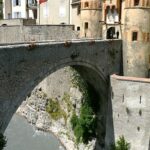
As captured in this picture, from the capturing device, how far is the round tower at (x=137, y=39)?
31.3 m

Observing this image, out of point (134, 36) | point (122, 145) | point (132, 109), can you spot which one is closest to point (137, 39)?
point (134, 36)

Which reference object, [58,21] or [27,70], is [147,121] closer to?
[27,70]

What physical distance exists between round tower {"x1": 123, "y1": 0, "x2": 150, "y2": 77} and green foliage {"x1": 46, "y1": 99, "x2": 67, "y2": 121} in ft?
26.1

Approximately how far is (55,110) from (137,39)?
1100 centimetres

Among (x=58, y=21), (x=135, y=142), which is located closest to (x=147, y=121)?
(x=135, y=142)

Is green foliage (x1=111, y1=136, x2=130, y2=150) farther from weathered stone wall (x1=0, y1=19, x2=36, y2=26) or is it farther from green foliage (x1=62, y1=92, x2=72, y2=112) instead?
weathered stone wall (x1=0, y1=19, x2=36, y2=26)

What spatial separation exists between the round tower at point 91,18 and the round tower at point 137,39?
4.00 metres

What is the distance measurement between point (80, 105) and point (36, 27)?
1007cm

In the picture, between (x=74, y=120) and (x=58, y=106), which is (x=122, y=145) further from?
(x=58, y=106)

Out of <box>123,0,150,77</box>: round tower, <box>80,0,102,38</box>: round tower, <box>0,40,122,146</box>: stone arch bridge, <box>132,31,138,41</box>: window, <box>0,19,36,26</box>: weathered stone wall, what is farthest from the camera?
<box>0,19,36,26</box>: weathered stone wall

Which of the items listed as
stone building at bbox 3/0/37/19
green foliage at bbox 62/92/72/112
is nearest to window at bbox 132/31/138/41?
green foliage at bbox 62/92/72/112

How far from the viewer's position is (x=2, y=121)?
2134 cm

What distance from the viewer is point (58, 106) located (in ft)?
123

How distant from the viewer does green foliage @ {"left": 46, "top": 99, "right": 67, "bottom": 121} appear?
121ft
